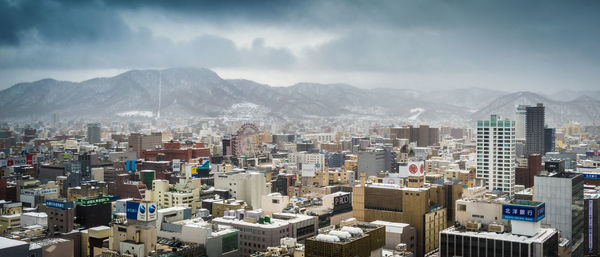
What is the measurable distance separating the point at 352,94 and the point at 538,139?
55557mm

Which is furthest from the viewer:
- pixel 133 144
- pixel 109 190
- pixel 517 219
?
pixel 133 144

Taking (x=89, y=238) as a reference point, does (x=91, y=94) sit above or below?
above

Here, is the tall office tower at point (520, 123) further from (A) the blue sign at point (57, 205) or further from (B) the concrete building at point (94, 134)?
(B) the concrete building at point (94, 134)

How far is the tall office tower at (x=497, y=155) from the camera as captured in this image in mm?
31203

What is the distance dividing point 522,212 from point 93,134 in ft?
182

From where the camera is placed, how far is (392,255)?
53.8 ft

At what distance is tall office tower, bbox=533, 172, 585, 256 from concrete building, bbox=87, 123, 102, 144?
51.4 m

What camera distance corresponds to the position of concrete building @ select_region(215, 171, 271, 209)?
27.6 m

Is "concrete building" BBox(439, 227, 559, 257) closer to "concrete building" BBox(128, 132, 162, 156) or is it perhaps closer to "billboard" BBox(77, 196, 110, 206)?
"billboard" BBox(77, 196, 110, 206)

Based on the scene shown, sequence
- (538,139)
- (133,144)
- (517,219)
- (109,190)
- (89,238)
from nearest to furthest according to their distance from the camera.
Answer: (517,219), (89,238), (109,190), (538,139), (133,144)

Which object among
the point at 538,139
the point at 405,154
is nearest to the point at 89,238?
the point at 405,154

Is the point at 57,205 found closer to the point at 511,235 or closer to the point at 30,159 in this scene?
the point at 511,235

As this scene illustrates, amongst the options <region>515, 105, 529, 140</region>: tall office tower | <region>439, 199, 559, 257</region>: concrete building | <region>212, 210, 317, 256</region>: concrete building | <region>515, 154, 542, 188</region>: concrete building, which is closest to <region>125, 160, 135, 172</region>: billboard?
<region>212, 210, 317, 256</region>: concrete building

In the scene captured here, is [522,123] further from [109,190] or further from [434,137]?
[109,190]
